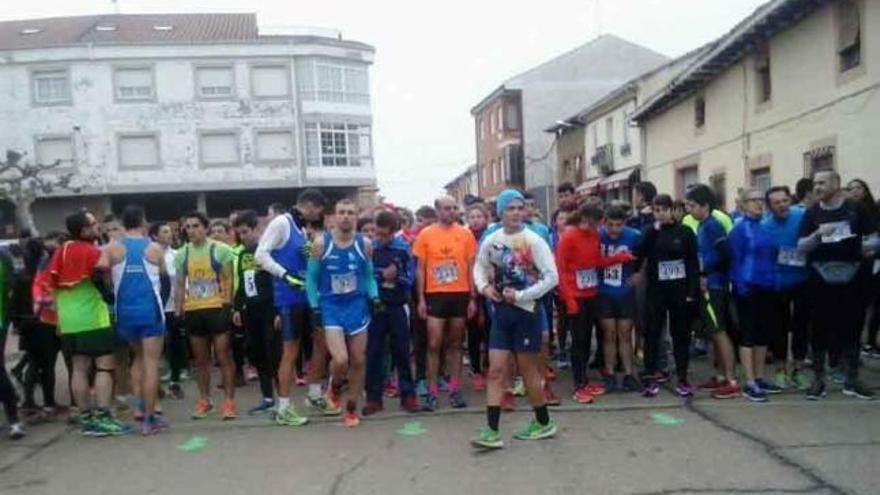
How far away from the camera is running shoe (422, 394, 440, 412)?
8.02 metres

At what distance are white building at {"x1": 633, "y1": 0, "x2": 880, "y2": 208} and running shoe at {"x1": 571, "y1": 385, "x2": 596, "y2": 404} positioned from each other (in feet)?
22.8

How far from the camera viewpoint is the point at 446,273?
26.2ft

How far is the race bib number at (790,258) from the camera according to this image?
7.95 metres

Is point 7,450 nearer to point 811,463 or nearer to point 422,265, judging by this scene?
point 422,265

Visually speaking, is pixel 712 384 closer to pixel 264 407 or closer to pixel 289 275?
pixel 289 275

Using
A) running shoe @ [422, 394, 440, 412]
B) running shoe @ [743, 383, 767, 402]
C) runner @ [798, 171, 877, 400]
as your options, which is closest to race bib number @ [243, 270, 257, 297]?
running shoe @ [422, 394, 440, 412]

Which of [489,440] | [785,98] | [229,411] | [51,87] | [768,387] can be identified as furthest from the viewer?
[51,87]

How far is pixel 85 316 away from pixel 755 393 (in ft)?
20.0

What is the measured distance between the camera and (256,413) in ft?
26.8

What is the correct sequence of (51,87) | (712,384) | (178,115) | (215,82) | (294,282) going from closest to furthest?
(294,282)
(712,384)
(51,87)
(178,115)
(215,82)

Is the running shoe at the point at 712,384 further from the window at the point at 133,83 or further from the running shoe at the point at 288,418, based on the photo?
Answer: the window at the point at 133,83

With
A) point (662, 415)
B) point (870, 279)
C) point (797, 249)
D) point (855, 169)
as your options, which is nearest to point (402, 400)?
point (662, 415)

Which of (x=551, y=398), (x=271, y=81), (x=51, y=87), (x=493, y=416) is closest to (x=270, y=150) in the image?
(x=271, y=81)

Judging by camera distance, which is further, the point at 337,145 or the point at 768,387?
the point at 337,145
